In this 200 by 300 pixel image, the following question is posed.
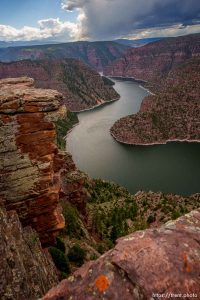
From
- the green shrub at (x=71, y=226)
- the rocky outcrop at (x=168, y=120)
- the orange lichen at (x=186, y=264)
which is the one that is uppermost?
the orange lichen at (x=186, y=264)

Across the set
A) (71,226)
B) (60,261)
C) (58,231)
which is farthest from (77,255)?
(71,226)

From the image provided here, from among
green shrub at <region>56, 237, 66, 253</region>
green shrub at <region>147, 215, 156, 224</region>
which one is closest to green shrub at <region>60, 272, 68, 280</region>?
green shrub at <region>56, 237, 66, 253</region>

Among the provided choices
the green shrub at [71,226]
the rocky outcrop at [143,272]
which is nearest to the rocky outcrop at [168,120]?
the green shrub at [71,226]

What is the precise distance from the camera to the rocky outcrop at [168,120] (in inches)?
6363

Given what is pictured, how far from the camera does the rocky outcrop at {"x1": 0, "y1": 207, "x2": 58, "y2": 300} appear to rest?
46.3 ft

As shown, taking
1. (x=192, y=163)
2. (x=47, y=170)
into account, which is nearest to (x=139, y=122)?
(x=192, y=163)

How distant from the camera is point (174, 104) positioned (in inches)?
7032

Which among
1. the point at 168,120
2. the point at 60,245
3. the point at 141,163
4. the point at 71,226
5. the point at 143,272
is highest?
the point at 143,272

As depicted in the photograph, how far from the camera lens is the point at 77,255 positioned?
29.1 meters

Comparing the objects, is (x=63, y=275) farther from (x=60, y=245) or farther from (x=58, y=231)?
(x=60, y=245)

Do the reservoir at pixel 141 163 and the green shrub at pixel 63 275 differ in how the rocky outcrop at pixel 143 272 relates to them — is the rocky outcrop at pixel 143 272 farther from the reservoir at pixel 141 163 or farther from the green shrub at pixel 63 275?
the reservoir at pixel 141 163

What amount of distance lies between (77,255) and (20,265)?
14.0 m

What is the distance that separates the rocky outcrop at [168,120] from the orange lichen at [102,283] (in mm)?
150330

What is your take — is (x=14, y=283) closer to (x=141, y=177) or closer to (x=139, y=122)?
(x=141, y=177)
